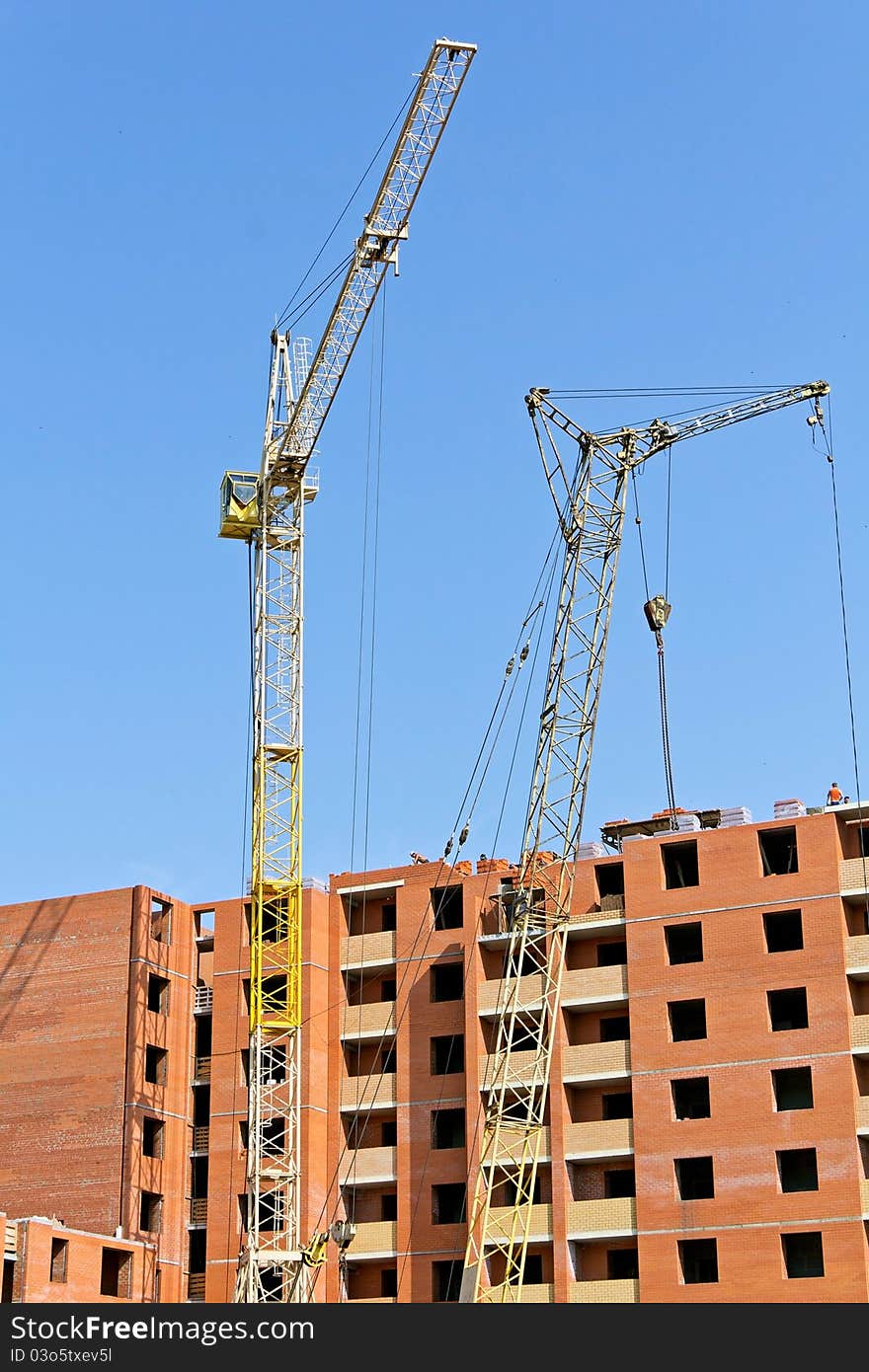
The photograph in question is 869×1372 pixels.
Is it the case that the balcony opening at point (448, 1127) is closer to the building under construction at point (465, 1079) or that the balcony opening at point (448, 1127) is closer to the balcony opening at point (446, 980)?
the building under construction at point (465, 1079)

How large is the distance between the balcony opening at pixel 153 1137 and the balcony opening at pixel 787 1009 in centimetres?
2741

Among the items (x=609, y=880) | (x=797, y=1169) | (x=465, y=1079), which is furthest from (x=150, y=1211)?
(x=797, y=1169)

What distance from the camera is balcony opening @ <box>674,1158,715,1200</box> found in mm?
77812

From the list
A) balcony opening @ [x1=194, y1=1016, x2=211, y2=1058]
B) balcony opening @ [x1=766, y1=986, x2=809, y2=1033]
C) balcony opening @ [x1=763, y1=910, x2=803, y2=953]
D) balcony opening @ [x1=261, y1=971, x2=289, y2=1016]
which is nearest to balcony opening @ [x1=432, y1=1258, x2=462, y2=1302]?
Answer: balcony opening @ [x1=261, y1=971, x2=289, y2=1016]

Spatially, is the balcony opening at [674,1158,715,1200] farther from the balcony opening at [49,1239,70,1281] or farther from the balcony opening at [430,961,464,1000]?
the balcony opening at [49,1239,70,1281]

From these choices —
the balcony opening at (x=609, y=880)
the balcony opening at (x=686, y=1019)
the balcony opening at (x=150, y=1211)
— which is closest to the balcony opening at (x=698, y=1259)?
the balcony opening at (x=686, y=1019)

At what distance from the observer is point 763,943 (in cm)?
7881

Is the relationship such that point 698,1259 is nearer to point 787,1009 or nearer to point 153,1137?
point 787,1009

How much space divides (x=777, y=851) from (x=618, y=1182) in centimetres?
1430

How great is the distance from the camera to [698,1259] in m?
76.8

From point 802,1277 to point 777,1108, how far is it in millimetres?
Result: 6222

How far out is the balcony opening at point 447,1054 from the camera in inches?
3346
